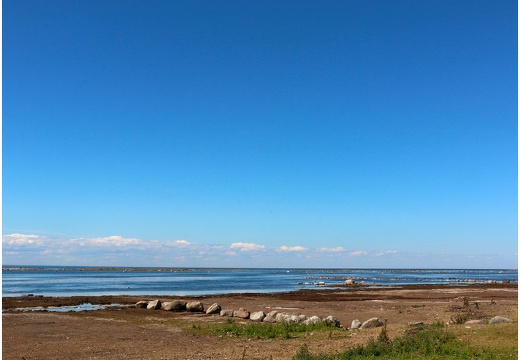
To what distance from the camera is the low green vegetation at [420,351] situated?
608 inches

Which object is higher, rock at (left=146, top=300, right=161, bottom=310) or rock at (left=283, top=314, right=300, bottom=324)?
rock at (left=283, top=314, right=300, bottom=324)

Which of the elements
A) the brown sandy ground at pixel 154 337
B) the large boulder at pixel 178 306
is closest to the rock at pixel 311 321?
the brown sandy ground at pixel 154 337

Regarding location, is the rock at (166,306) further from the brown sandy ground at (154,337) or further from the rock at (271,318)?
the rock at (271,318)

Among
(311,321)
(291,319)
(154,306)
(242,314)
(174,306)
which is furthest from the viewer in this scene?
(154,306)

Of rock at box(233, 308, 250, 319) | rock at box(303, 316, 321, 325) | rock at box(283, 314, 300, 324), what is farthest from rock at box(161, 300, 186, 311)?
rock at box(303, 316, 321, 325)

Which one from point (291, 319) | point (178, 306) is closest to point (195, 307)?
point (178, 306)

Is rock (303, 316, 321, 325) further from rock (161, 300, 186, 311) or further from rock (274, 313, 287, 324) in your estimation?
rock (161, 300, 186, 311)

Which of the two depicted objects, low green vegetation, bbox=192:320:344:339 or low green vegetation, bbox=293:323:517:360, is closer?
low green vegetation, bbox=293:323:517:360

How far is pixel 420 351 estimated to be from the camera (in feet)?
54.0

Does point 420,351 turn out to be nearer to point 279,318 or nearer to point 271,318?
point 279,318

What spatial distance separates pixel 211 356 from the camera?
61.9ft

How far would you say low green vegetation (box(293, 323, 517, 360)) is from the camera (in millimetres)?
15438

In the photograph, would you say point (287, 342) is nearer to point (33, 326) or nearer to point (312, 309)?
point (33, 326)

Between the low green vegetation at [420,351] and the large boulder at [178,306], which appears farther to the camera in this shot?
the large boulder at [178,306]
